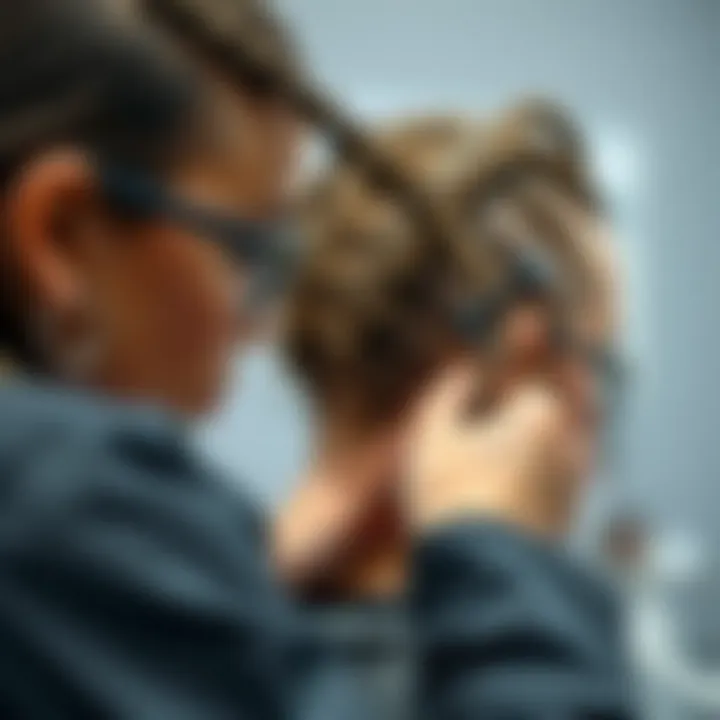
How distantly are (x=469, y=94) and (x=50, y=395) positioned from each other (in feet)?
3.63

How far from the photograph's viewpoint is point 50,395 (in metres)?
0.30

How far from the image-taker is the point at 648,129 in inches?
55.6

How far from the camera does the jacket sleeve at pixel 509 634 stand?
384mm

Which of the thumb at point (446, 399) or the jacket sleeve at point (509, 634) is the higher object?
the thumb at point (446, 399)

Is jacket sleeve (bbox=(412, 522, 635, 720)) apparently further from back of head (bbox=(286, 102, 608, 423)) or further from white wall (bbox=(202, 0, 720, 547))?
white wall (bbox=(202, 0, 720, 547))

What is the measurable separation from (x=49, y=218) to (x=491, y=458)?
167 millimetres

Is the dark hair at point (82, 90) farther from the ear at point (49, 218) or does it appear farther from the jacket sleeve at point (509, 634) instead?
the jacket sleeve at point (509, 634)

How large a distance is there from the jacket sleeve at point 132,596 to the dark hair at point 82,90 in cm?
9

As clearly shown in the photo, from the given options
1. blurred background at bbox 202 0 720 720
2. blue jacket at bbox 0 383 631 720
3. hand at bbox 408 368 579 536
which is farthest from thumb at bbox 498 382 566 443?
blurred background at bbox 202 0 720 720

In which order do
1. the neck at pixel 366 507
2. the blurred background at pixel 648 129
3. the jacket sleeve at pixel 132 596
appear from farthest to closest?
the blurred background at pixel 648 129, the neck at pixel 366 507, the jacket sleeve at pixel 132 596

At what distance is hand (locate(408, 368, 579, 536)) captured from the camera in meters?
0.45

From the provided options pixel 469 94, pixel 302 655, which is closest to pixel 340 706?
pixel 302 655

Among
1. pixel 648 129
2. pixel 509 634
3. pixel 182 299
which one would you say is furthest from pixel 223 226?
pixel 648 129

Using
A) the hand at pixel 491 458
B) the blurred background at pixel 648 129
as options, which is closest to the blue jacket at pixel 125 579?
the hand at pixel 491 458
